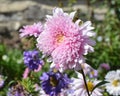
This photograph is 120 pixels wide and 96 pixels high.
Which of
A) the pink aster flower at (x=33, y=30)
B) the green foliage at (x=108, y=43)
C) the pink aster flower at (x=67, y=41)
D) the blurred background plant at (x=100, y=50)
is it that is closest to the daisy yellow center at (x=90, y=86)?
the pink aster flower at (x=33, y=30)

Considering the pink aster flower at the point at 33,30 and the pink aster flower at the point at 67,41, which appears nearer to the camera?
the pink aster flower at the point at 67,41

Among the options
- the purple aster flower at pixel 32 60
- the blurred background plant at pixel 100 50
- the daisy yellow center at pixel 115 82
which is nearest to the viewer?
the purple aster flower at pixel 32 60

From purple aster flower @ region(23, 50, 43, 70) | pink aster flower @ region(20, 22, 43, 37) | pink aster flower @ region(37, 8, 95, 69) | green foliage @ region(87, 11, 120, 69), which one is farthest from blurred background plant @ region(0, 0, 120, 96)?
pink aster flower @ region(37, 8, 95, 69)

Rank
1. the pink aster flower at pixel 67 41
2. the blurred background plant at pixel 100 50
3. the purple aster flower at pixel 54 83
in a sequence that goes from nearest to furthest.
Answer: the pink aster flower at pixel 67 41 → the purple aster flower at pixel 54 83 → the blurred background plant at pixel 100 50

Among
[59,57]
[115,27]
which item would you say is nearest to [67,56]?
[59,57]

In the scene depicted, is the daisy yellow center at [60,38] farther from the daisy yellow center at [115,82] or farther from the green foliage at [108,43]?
the green foliage at [108,43]

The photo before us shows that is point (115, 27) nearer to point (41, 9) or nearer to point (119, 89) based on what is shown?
point (41, 9)

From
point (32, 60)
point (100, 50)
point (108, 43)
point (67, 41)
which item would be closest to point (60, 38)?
point (67, 41)

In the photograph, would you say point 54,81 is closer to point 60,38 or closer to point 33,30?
point 33,30
